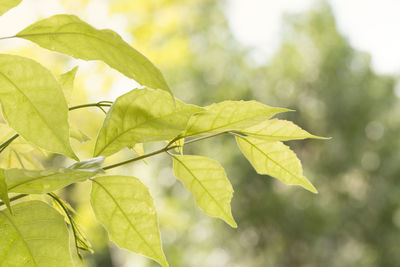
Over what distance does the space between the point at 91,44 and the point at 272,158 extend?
10 cm

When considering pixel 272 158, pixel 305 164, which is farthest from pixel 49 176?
pixel 305 164

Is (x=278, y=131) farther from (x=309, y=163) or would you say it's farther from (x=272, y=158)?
(x=309, y=163)

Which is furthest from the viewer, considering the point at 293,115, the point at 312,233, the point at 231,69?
the point at 231,69

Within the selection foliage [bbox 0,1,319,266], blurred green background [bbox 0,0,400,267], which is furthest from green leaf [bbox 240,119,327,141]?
blurred green background [bbox 0,0,400,267]

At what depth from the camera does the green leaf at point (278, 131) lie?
0.19m

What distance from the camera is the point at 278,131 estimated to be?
0.66 feet

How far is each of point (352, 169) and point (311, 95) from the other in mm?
933

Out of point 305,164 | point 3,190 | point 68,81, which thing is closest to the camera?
point 3,190

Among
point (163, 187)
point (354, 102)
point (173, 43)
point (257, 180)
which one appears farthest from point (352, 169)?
point (173, 43)

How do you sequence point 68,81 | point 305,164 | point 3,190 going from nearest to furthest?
point 3,190 < point 68,81 < point 305,164

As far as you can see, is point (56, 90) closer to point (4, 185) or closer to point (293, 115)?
point (4, 185)

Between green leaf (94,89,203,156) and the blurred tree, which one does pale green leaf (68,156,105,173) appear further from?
the blurred tree

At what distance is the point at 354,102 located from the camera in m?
4.75

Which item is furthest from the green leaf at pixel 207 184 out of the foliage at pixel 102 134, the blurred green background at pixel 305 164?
the blurred green background at pixel 305 164
